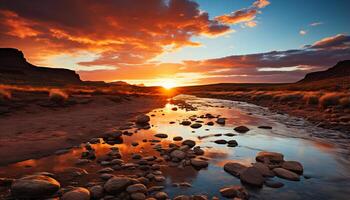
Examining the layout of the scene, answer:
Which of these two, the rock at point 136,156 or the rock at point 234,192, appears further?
the rock at point 136,156

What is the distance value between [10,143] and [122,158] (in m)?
4.81

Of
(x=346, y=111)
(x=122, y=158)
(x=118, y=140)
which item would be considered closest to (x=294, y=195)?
(x=122, y=158)

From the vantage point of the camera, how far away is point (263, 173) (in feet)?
23.2

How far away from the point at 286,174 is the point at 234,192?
7.34 feet

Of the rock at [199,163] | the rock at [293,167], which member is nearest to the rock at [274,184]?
the rock at [293,167]

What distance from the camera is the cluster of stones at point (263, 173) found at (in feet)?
19.5

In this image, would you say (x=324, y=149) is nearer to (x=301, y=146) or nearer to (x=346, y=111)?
(x=301, y=146)

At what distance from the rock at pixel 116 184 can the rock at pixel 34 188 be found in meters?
1.21

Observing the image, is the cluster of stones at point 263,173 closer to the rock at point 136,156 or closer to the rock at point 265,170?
the rock at point 265,170

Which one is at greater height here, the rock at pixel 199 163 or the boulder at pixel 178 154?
the boulder at pixel 178 154

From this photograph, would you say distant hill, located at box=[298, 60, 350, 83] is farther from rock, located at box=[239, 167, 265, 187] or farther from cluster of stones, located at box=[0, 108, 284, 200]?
rock, located at box=[239, 167, 265, 187]

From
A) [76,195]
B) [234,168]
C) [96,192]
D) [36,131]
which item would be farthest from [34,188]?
[36,131]

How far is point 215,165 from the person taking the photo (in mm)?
8000

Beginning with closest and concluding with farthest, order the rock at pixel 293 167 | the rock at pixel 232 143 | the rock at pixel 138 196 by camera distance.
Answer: the rock at pixel 138 196, the rock at pixel 293 167, the rock at pixel 232 143
